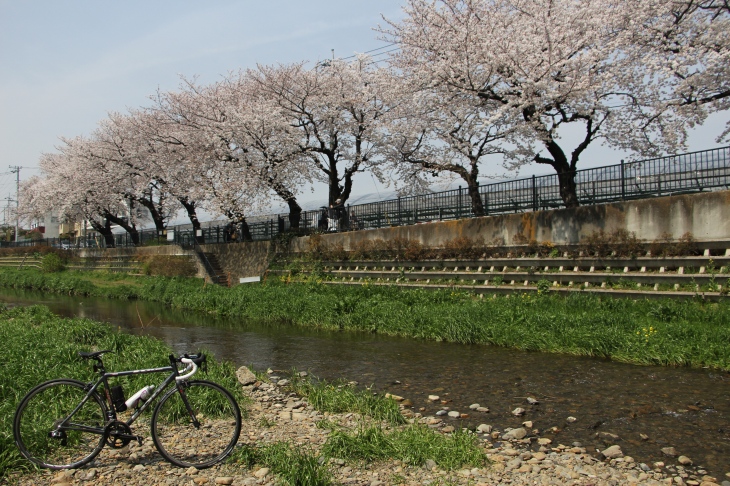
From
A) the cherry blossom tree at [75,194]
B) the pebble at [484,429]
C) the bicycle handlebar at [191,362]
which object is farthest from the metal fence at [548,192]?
the cherry blossom tree at [75,194]

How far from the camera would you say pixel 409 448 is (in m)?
6.04

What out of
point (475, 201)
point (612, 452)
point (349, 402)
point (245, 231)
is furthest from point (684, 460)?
point (245, 231)

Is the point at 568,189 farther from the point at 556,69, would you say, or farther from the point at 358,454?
the point at 358,454

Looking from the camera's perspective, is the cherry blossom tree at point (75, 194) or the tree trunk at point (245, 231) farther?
the cherry blossom tree at point (75, 194)

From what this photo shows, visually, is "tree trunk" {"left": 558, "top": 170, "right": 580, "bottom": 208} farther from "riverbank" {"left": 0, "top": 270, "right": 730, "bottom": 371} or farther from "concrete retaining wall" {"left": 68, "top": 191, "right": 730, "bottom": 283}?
"riverbank" {"left": 0, "top": 270, "right": 730, "bottom": 371}

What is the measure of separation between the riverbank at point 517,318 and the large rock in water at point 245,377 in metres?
5.78

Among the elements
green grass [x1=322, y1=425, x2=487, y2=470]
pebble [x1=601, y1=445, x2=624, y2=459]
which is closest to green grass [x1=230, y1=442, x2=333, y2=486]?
green grass [x1=322, y1=425, x2=487, y2=470]

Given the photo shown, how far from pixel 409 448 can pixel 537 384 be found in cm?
412

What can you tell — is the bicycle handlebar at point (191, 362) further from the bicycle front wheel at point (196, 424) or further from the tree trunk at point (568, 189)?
the tree trunk at point (568, 189)

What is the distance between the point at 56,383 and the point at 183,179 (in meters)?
31.9

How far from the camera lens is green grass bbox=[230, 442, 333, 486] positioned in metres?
5.20

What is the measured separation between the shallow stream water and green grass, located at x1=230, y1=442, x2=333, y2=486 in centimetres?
280

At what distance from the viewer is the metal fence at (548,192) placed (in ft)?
45.8

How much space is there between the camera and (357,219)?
25797mm
